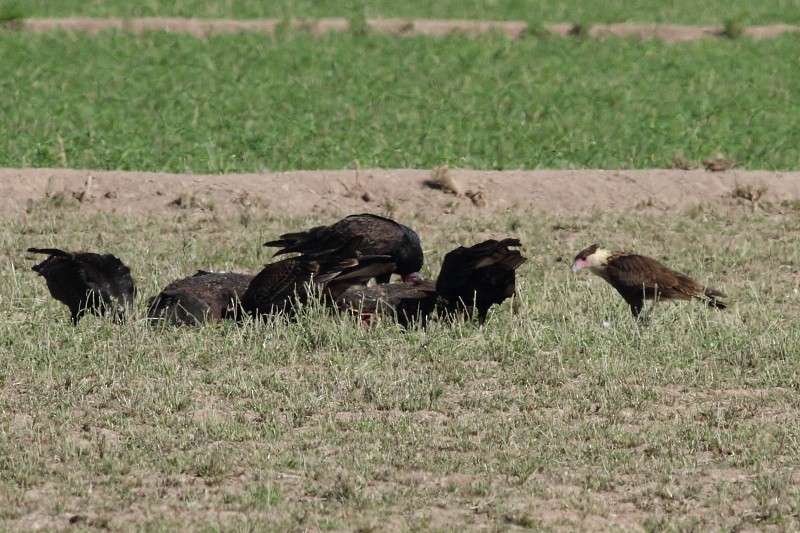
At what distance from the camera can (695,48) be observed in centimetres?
2559

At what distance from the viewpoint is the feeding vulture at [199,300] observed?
33.1 ft

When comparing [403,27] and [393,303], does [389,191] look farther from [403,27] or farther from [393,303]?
[403,27]

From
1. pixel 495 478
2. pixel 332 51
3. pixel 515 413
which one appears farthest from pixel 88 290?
pixel 332 51

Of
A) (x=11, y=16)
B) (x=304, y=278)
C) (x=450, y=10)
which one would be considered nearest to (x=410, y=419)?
Result: (x=304, y=278)

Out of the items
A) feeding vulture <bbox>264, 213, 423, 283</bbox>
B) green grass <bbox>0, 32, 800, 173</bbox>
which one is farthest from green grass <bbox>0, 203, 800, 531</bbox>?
green grass <bbox>0, 32, 800, 173</bbox>

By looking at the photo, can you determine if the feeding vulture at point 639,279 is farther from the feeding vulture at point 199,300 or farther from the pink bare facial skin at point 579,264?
the feeding vulture at point 199,300

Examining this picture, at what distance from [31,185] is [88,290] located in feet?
17.1

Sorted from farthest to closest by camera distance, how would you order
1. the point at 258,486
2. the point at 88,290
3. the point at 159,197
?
the point at 159,197 < the point at 88,290 < the point at 258,486

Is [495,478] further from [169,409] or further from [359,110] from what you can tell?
[359,110]

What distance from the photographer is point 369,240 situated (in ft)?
36.2

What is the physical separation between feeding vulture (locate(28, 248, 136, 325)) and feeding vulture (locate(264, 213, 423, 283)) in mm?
1395

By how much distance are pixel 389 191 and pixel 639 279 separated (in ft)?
17.9

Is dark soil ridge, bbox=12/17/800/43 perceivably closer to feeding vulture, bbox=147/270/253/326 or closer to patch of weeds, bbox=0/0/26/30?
patch of weeds, bbox=0/0/26/30

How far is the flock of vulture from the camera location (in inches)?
396
